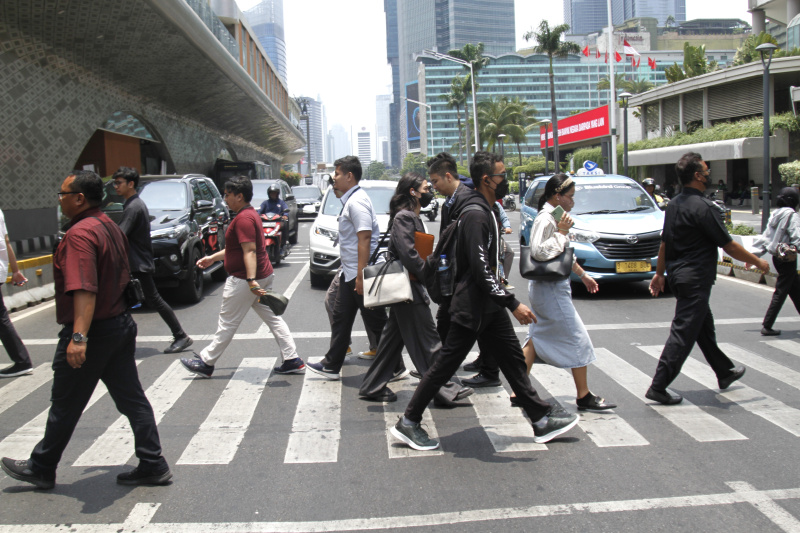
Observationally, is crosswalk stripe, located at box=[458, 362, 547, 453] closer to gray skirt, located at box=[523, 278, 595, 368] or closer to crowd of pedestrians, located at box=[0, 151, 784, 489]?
crowd of pedestrians, located at box=[0, 151, 784, 489]

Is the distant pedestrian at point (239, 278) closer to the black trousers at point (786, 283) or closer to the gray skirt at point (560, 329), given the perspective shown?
the gray skirt at point (560, 329)

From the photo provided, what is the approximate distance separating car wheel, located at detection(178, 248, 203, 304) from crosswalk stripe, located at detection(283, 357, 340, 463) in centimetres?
476

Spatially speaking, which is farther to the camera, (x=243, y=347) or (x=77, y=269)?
(x=243, y=347)

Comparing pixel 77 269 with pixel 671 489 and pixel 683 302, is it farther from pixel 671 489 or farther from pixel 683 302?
pixel 683 302

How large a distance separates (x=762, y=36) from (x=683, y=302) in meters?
36.6

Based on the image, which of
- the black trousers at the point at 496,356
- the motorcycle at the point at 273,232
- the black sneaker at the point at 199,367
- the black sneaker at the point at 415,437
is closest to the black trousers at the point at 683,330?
the black trousers at the point at 496,356

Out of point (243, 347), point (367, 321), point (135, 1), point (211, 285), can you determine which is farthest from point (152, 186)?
point (135, 1)

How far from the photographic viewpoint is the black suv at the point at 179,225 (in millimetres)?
10070

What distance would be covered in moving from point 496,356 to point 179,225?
7.10 metres

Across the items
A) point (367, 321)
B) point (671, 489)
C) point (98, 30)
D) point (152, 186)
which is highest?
point (98, 30)

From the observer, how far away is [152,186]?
1148 centimetres

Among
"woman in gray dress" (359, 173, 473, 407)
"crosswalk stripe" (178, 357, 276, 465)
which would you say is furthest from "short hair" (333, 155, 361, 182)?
"crosswalk stripe" (178, 357, 276, 465)

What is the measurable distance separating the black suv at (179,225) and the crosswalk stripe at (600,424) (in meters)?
6.05

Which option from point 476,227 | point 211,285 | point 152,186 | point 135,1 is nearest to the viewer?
point 476,227
